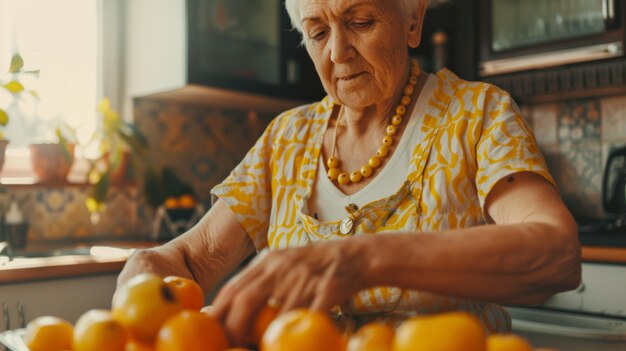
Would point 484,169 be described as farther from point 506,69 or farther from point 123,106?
point 123,106

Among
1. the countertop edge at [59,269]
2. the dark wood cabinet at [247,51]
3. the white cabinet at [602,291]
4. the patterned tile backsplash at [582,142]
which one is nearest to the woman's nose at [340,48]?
the countertop edge at [59,269]

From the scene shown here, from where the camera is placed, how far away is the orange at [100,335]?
0.61 metres

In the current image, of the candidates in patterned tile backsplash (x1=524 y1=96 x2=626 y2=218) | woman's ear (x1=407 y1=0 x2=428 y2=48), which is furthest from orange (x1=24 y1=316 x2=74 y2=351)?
patterned tile backsplash (x1=524 y1=96 x2=626 y2=218)

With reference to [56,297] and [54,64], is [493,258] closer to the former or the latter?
[56,297]

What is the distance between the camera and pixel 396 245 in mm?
701

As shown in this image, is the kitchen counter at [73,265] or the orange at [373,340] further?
the kitchen counter at [73,265]

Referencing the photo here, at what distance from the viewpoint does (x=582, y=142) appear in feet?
8.52

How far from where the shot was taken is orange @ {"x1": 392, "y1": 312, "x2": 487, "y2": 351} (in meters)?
0.48

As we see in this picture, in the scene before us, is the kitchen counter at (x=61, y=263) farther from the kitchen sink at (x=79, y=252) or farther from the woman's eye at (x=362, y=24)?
the woman's eye at (x=362, y=24)

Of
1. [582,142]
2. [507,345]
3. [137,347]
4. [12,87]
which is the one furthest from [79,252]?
[582,142]

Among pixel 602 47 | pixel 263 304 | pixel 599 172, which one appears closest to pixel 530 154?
pixel 263 304

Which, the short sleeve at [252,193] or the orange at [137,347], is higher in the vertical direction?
the short sleeve at [252,193]

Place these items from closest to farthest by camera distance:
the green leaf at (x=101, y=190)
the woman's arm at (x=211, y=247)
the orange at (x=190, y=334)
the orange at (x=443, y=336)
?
1. the orange at (x=443, y=336)
2. the orange at (x=190, y=334)
3. the woman's arm at (x=211, y=247)
4. the green leaf at (x=101, y=190)

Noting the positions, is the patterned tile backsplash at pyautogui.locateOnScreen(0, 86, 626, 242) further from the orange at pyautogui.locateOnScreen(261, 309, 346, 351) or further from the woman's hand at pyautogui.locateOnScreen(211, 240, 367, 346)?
the orange at pyautogui.locateOnScreen(261, 309, 346, 351)
